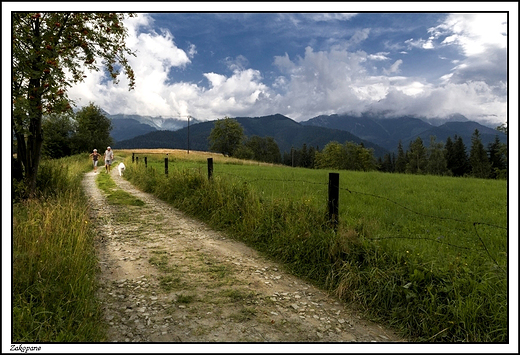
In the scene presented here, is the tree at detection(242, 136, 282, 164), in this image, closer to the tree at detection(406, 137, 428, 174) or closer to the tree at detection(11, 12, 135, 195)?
the tree at detection(406, 137, 428, 174)

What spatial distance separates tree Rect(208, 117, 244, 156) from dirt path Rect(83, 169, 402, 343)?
102997 millimetres

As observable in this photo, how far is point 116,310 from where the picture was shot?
3.87 m

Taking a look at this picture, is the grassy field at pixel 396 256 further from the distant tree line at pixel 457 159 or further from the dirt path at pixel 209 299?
the distant tree line at pixel 457 159

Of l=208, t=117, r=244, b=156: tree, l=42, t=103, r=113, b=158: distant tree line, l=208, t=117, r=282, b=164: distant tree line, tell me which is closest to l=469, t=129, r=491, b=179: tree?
l=208, t=117, r=282, b=164: distant tree line

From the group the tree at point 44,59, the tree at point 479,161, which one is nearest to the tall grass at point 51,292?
the tree at point 44,59

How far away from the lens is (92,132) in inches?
3073

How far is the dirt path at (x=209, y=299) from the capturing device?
11.5 feet

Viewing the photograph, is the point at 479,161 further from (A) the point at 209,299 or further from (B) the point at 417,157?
(A) the point at 209,299

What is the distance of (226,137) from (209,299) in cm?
10587

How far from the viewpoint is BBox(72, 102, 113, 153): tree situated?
69125 millimetres

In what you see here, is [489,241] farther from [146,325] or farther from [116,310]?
[116,310]

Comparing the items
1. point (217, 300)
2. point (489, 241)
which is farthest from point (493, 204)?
point (217, 300)


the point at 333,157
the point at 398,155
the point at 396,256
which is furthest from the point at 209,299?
the point at 398,155

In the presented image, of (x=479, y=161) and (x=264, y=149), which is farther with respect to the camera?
(x=264, y=149)
